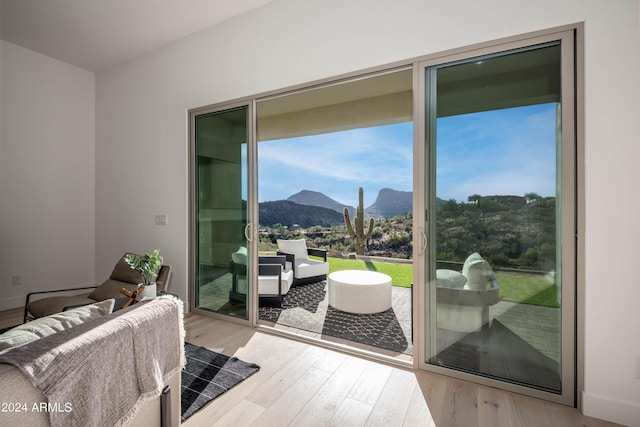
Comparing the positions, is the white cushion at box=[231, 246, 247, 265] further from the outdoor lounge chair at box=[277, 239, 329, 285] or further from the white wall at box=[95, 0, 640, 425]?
the outdoor lounge chair at box=[277, 239, 329, 285]

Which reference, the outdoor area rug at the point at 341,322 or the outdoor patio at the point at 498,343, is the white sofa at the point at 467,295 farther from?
the outdoor area rug at the point at 341,322

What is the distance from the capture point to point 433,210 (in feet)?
7.50

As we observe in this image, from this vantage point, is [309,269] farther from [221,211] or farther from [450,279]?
[450,279]

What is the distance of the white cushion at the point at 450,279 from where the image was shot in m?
2.20

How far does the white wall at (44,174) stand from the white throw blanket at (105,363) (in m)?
3.85

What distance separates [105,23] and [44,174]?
2.17m

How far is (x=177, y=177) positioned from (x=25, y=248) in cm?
226

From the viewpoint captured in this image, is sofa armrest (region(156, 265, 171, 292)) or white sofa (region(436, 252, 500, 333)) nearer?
white sofa (region(436, 252, 500, 333))

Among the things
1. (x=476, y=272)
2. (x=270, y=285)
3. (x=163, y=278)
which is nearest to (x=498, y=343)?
(x=476, y=272)

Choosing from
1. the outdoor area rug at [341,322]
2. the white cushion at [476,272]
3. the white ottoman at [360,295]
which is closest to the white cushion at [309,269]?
the outdoor area rug at [341,322]

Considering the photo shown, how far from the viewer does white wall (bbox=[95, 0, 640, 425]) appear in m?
1.74

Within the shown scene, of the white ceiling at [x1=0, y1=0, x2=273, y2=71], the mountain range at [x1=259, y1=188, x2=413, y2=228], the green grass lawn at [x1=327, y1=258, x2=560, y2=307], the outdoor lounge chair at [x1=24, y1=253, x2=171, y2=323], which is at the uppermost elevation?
the white ceiling at [x1=0, y1=0, x2=273, y2=71]

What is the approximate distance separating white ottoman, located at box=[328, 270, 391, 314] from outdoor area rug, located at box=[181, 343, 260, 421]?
4.75 ft

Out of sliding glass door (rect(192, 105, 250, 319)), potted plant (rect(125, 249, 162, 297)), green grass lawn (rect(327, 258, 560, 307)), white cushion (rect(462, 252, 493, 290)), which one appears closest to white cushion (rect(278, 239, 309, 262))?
sliding glass door (rect(192, 105, 250, 319))
